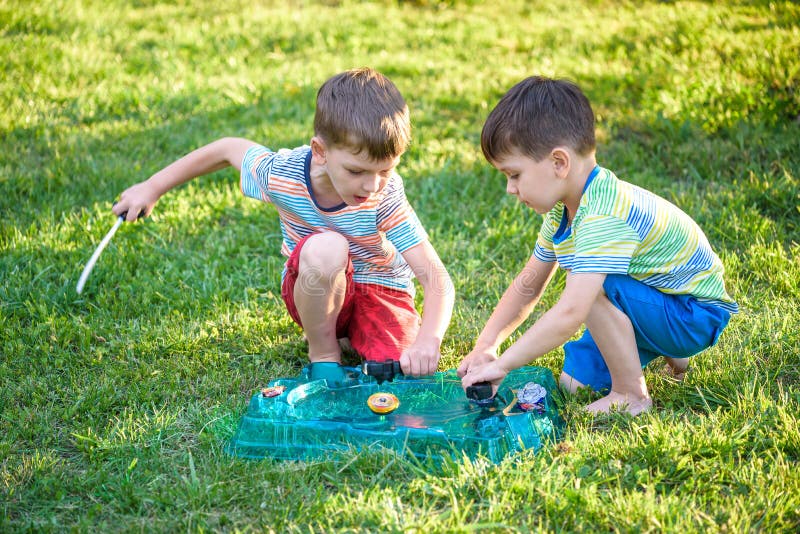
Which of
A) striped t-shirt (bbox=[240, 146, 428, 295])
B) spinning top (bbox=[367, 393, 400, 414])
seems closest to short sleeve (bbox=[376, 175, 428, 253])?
striped t-shirt (bbox=[240, 146, 428, 295])

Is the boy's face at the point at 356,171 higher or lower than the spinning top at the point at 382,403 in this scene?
higher

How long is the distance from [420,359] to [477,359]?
194mm

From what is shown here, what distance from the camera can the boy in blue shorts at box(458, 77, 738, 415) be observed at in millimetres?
2287

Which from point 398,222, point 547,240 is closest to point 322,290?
point 398,222

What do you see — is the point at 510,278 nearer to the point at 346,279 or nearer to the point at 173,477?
the point at 346,279

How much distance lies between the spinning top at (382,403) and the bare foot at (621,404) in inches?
25.6

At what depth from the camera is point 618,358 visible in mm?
2475

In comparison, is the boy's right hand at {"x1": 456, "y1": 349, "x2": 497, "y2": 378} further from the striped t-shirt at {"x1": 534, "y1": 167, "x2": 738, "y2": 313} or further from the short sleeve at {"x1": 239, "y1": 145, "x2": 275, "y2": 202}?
the short sleeve at {"x1": 239, "y1": 145, "x2": 275, "y2": 202}

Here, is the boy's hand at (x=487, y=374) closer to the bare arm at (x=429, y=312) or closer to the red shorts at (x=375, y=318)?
the bare arm at (x=429, y=312)

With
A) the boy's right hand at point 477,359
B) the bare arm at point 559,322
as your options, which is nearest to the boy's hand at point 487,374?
the bare arm at point 559,322

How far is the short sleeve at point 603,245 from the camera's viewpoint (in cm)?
226

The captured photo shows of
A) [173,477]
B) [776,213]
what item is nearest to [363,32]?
[776,213]

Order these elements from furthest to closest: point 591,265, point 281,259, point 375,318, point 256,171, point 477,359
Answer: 1. point 281,259
2. point 375,318
3. point 256,171
4. point 477,359
5. point 591,265

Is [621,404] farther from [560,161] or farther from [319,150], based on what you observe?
[319,150]
